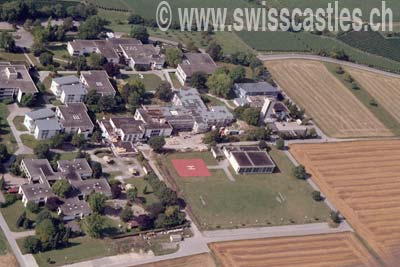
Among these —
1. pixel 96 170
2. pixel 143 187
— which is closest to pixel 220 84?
pixel 143 187

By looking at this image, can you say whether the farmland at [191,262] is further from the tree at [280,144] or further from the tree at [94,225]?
the tree at [280,144]

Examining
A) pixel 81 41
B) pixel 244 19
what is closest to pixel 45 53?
pixel 81 41

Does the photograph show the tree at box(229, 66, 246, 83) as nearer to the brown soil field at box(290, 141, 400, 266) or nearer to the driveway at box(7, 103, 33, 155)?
the brown soil field at box(290, 141, 400, 266)

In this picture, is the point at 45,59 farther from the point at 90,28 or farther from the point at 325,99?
the point at 325,99

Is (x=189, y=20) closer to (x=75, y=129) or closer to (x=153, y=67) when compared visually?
(x=153, y=67)

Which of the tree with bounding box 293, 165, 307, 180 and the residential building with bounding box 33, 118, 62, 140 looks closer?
the residential building with bounding box 33, 118, 62, 140

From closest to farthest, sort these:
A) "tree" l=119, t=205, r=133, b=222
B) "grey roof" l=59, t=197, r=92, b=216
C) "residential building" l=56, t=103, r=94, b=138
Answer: "grey roof" l=59, t=197, r=92, b=216, "tree" l=119, t=205, r=133, b=222, "residential building" l=56, t=103, r=94, b=138

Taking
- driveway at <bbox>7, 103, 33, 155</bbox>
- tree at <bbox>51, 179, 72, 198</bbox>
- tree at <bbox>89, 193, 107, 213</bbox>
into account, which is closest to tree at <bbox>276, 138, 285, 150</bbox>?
tree at <bbox>89, 193, 107, 213</bbox>
